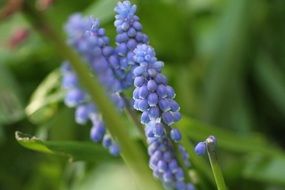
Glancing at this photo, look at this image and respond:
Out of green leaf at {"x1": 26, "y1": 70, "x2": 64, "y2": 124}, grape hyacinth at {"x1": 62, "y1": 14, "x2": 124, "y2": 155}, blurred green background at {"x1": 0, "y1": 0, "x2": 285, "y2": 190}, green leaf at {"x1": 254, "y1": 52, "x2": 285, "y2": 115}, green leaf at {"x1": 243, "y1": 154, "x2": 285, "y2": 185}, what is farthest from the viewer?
green leaf at {"x1": 254, "y1": 52, "x2": 285, "y2": 115}

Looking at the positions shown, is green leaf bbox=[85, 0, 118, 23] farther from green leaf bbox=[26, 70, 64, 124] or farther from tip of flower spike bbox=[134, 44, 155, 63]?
tip of flower spike bbox=[134, 44, 155, 63]

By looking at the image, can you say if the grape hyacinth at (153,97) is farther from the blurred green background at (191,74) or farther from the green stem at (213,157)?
the blurred green background at (191,74)

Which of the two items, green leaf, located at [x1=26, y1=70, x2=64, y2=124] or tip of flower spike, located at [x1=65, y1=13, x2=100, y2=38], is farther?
green leaf, located at [x1=26, y1=70, x2=64, y2=124]

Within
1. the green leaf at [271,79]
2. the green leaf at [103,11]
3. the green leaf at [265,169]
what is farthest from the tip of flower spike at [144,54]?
the green leaf at [271,79]

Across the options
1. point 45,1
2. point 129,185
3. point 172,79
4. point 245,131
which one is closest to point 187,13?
point 172,79

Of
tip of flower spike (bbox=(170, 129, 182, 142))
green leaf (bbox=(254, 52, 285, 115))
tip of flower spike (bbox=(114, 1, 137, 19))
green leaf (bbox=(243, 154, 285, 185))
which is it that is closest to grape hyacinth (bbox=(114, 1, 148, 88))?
tip of flower spike (bbox=(114, 1, 137, 19))

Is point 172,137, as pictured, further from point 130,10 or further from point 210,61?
point 210,61

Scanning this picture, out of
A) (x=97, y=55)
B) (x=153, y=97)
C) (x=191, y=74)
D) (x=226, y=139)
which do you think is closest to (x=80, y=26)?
(x=97, y=55)

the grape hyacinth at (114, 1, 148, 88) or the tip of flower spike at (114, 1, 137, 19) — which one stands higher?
the tip of flower spike at (114, 1, 137, 19)

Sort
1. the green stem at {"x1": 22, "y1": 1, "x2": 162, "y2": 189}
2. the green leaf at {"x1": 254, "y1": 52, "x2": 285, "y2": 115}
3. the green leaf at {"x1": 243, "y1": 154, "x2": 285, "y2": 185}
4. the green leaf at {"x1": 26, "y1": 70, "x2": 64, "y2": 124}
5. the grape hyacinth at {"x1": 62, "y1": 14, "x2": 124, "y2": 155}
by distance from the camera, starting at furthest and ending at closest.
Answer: the green leaf at {"x1": 254, "y1": 52, "x2": 285, "y2": 115} < the green leaf at {"x1": 26, "y1": 70, "x2": 64, "y2": 124} < the green leaf at {"x1": 243, "y1": 154, "x2": 285, "y2": 185} < the grape hyacinth at {"x1": 62, "y1": 14, "x2": 124, "y2": 155} < the green stem at {"x1": 22, "y1": 1, "x2": 162, "y2": 189}
